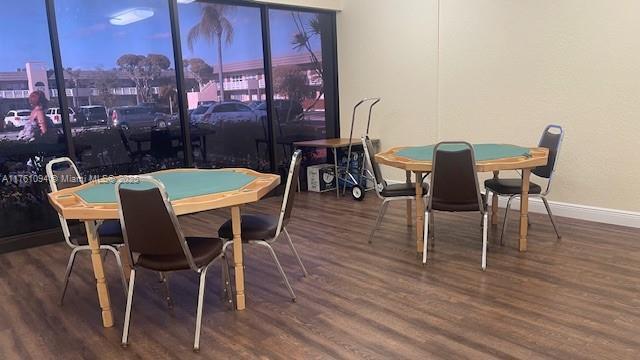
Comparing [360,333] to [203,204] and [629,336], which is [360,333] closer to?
[203,204]

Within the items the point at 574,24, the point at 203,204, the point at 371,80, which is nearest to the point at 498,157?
the point at 574,24

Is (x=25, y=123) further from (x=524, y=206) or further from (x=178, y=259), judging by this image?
(x=524, y=206)

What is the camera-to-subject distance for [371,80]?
20.9 feet

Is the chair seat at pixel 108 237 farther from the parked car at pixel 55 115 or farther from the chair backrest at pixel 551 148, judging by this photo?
the chair backrest at pixel 551 148

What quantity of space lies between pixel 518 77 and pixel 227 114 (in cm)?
343

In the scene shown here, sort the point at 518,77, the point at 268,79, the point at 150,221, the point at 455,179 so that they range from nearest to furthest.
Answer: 1. the point at 150,221
2. the point at 455,179
3. the point at 518,77
4. the point at 268,79

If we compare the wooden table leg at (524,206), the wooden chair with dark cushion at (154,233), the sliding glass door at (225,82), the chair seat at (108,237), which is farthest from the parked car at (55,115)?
the wooden table leg at (524,206)

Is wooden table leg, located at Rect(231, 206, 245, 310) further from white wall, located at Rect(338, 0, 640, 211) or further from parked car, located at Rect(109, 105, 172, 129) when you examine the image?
white wall, located at Rect(338, 0, 640, 211)

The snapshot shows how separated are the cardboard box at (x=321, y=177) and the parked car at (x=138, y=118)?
6.58 feet

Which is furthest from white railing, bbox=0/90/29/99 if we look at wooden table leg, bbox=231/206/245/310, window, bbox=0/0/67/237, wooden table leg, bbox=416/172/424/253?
wooden table leg, bbox=416/172/424/253

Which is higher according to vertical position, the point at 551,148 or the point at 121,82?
the point at 121,82

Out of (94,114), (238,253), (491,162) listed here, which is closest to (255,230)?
(238,253)

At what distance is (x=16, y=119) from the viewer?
4504 mm

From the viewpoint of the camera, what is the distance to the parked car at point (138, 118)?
201 inches
